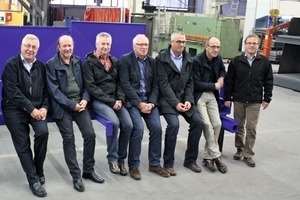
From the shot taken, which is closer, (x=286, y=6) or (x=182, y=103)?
(x=182, y=103)

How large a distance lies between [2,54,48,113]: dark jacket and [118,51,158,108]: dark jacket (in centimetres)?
85

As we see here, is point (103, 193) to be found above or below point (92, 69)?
below

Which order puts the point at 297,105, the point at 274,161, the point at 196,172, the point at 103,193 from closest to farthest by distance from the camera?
1. the point at 103,193
2. the point at 196,172
3. the point at 274,161
4. the point at 297,105

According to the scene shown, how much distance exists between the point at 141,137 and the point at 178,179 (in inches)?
Result: 22.0

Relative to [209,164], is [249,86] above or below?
above

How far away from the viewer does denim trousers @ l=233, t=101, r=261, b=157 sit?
183 inches

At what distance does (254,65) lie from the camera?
15.1 ft

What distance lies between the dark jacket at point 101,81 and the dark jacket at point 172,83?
44 cm

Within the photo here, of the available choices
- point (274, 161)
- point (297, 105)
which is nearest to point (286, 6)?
point (297, 105)

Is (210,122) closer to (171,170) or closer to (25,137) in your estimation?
(171,170)

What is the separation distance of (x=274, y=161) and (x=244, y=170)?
1.85ft

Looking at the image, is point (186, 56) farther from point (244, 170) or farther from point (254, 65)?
point (244, 170)

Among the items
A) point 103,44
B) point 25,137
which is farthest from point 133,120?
point 25,137

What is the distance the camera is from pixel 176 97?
4.39 meters
